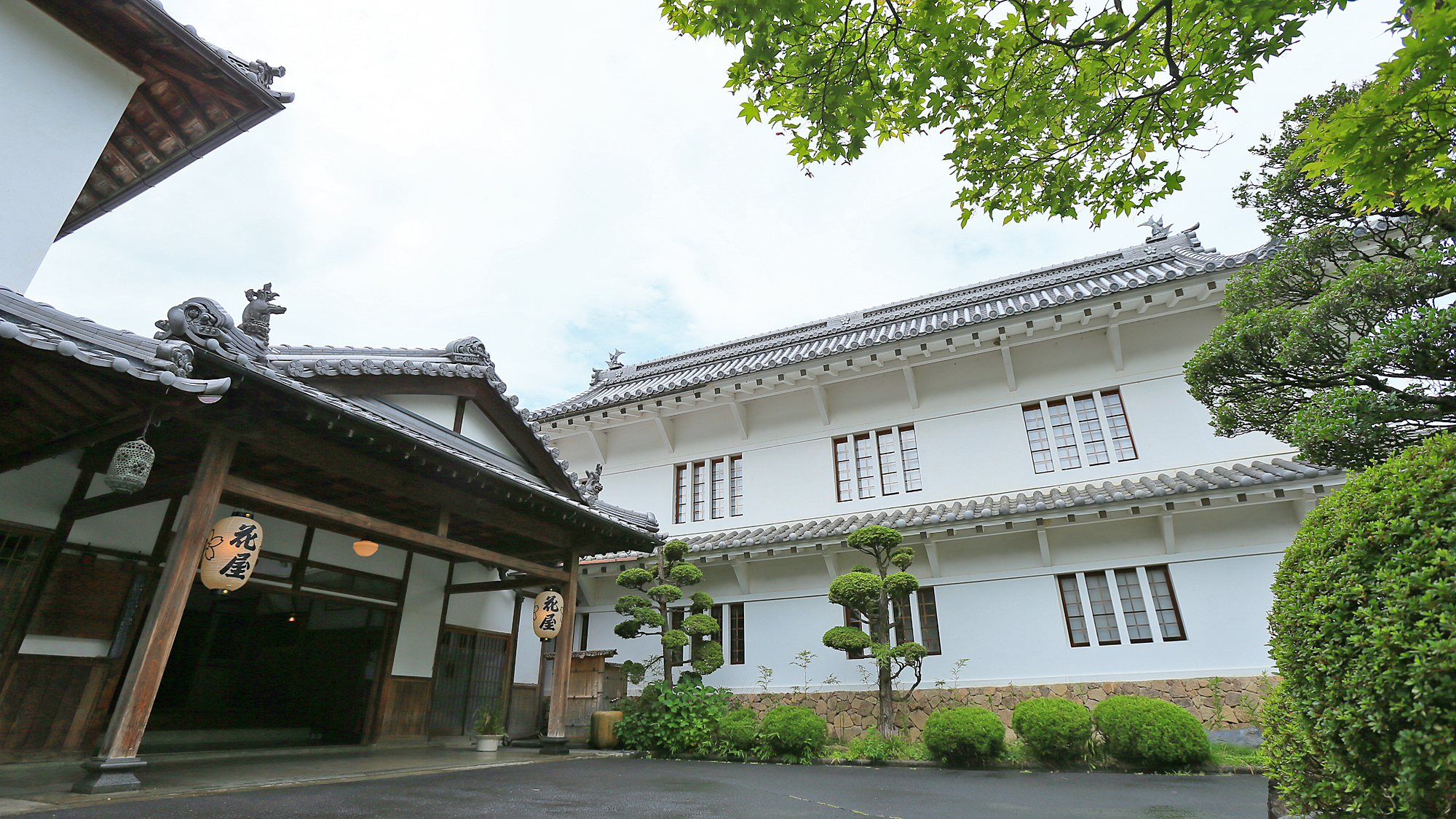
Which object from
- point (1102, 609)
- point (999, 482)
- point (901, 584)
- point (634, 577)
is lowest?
point (1102, 609)

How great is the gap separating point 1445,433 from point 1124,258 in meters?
15.6

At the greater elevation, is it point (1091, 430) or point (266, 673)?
point (1091, 430)

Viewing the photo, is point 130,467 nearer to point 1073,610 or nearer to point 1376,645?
point 1376,645

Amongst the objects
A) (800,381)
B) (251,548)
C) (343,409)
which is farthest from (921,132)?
(800,381)

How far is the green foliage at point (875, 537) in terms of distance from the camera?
37.0 ft

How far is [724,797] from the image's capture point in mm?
6977

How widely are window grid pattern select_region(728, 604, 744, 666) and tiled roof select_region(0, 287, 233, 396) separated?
10668 millimetres

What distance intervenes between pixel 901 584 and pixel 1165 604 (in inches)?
177

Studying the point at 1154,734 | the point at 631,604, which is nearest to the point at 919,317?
the point at 631,604

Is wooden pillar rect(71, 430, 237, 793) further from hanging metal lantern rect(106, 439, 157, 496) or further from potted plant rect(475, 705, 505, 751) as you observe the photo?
potted plant rect(475, 705, 505, 751)

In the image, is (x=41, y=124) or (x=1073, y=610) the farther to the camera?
(x=1073, y=610)

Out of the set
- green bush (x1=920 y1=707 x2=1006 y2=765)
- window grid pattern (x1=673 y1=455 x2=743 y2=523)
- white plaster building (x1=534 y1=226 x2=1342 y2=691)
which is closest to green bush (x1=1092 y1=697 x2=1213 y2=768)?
green bush (x1=920 y1=707 x2=1006 y2=765)

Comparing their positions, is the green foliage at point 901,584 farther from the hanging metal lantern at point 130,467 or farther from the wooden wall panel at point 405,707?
the hanging metal lantern at point 130,467

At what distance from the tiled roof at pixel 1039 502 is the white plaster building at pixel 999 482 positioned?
0.19 ft
